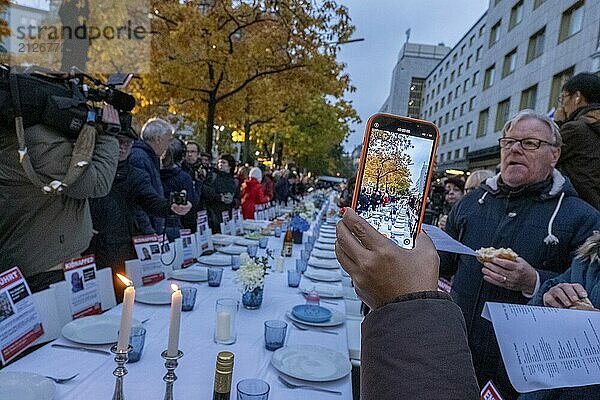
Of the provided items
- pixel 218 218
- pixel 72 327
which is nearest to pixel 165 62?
pixel 218 218

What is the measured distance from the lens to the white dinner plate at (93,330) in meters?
1.81

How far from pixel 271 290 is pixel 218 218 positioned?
11.9 ft

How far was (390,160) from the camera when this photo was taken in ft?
3.75

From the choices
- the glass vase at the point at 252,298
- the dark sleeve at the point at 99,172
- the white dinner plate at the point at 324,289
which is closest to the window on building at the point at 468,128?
the white dinner plate at the point at 324,289

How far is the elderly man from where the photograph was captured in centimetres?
220

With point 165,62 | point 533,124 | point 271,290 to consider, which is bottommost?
point 271,290

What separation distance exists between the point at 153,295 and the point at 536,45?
2363cm

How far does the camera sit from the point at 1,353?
1614 millimetres

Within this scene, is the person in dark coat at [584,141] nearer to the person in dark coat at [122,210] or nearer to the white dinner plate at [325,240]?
the person in dark coat at [122,210]

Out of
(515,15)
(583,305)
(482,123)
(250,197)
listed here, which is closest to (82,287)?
(583,305)

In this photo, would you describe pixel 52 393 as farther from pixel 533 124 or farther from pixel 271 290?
pixel 533 124

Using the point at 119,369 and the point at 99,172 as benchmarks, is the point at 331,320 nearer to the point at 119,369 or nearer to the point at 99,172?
the point at 119,369

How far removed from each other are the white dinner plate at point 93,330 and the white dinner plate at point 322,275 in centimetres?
171

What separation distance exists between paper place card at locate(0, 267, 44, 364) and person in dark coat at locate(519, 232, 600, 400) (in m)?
2.05
